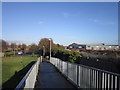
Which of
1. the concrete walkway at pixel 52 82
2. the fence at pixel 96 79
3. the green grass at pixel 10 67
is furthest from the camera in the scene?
the green grass at pixel 10 67

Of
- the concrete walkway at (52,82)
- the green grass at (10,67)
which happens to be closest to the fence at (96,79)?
the concrete walkway at (52,82)

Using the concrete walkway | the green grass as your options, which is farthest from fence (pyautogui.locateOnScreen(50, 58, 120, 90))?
the green grass

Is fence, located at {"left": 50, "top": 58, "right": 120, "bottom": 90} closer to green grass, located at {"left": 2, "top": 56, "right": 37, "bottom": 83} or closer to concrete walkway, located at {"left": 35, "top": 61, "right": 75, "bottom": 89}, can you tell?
concrete walkway, located at {"left": 35, "top": 61, "right": 75, "bottom": 89}

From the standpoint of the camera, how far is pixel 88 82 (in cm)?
549

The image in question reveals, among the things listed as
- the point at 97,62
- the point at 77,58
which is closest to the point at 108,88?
the point at 97,62

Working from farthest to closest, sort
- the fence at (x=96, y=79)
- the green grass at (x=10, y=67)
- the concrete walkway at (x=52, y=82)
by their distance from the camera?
1. the green grass at (x=10, y=67)
2. the concrete walkway at (x=52, y=82)
3. the fence at (x=96, y=79)

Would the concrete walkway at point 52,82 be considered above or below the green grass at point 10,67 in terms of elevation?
above

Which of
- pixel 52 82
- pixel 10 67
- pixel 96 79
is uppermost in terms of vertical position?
pixel 96 79

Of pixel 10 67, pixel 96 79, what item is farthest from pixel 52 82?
pixel 10 67

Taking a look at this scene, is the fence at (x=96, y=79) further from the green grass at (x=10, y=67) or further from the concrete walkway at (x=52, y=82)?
the green grass at (x=10, y=67)

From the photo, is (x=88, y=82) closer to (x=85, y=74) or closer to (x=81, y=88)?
(x=85, y=74)

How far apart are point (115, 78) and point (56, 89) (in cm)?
350

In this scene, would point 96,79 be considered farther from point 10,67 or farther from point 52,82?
point 10,67

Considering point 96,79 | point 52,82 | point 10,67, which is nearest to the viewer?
point 96,79
